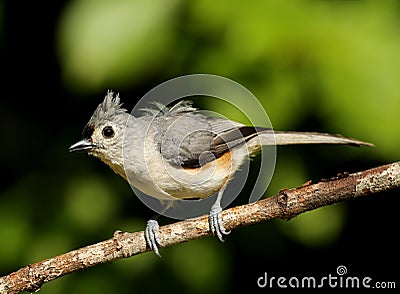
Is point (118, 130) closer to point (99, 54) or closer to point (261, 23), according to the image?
point (99, 54)

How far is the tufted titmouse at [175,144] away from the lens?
11.4ft

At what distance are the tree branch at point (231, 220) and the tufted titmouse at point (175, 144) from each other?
31 cm

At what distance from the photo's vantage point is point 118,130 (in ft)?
12.1

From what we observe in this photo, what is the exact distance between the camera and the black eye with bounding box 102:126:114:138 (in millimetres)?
3664

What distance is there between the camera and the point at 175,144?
3.68m

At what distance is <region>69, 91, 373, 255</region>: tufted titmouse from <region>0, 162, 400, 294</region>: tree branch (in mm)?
307

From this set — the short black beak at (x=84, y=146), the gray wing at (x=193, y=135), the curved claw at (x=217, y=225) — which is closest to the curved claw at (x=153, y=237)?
the curved claw at (x=217, y=225)

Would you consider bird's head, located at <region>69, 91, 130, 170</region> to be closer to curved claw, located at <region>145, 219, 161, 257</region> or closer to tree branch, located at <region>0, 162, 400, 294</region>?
curved claw, located at <region>145, 219, 161, 257</region>

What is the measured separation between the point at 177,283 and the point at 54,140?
1.19 meters

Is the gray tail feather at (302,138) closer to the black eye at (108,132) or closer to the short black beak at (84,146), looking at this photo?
the black eye at (108,132)

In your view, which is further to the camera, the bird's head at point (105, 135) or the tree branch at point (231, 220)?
the bird's head at point (105, 135)

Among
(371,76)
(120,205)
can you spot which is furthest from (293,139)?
(120,205)

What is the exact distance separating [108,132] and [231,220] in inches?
39.0

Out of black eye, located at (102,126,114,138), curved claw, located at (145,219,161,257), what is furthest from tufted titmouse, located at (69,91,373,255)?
curved claw, located at (145,219,161,257)
